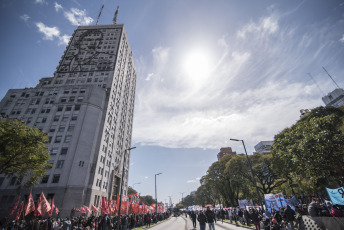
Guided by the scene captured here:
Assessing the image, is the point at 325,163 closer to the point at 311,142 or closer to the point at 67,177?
the point at 311,142

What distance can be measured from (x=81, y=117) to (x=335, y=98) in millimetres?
120389

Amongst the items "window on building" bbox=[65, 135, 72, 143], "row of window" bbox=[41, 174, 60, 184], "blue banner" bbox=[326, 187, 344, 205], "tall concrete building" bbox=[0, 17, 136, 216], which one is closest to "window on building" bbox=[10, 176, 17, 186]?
"tall concrete building" bbox=[0, 17, 136, 216]

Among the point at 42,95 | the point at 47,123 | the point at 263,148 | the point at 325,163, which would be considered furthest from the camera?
the point at 263,148

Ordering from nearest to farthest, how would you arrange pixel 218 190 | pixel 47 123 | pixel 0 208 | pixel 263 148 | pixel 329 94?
pixel 0 208
pixel 47 123
pixel 218 190
pixel 329 94
pixel 263 148

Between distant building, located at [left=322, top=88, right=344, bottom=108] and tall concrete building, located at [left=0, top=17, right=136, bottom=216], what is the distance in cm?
10625

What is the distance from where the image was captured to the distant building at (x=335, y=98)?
85.4 meters

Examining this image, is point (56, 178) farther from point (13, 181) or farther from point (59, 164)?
point (13, 181)

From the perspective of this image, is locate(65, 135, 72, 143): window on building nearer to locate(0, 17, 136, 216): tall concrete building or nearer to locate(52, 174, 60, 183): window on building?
locate(0, 17, 136, 216): tall concrete building

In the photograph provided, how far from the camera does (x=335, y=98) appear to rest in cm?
8888

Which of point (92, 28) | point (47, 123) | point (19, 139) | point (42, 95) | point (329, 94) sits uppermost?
point (92, 28)

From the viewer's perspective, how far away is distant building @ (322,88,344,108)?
280 feet

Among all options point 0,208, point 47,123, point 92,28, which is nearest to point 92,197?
point 0,208

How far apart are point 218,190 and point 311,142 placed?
42.2m

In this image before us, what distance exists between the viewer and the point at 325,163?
1395cm
